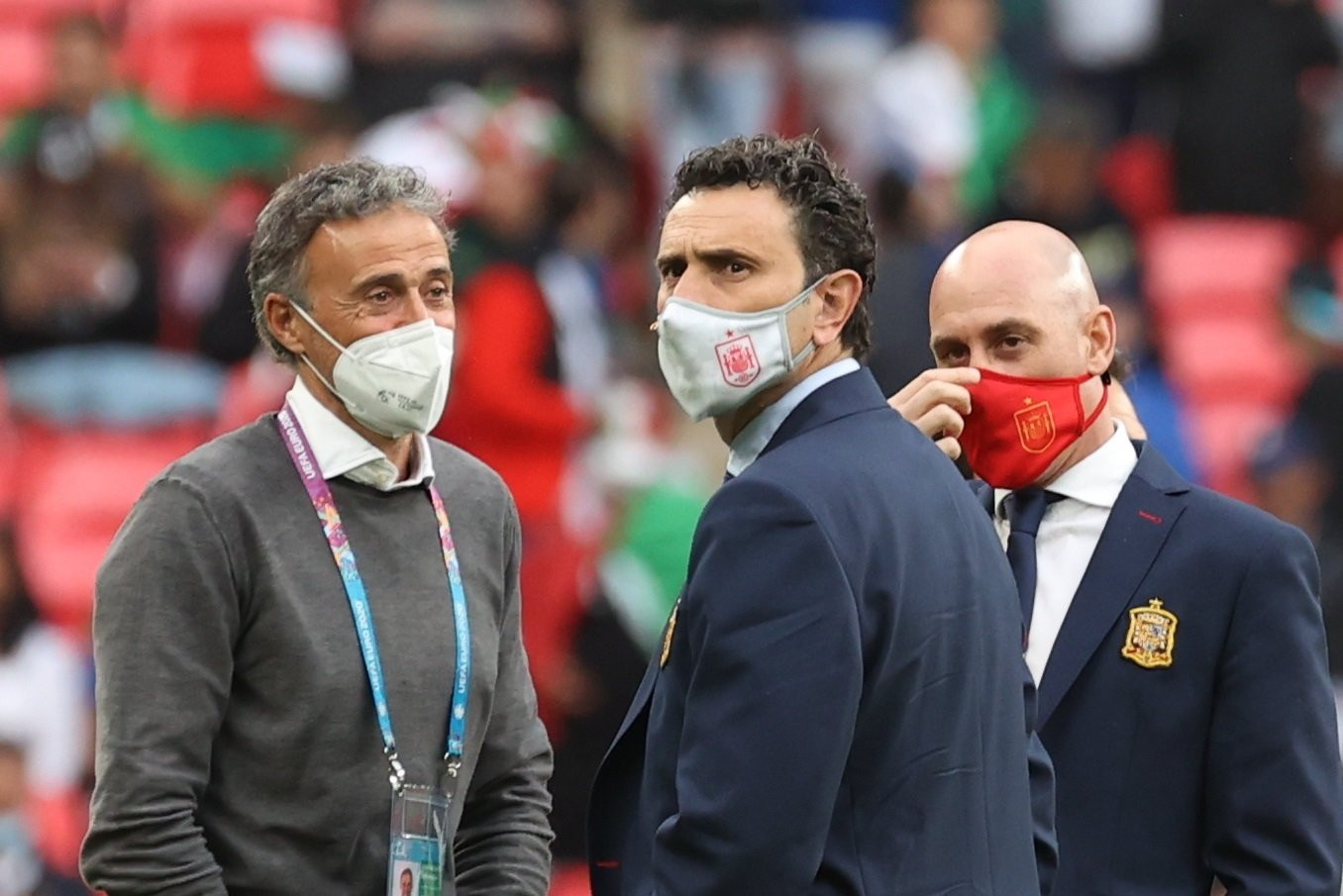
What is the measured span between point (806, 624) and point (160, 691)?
0.89m

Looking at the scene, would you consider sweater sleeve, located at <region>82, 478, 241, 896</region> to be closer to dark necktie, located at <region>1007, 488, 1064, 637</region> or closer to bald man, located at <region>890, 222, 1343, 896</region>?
bald man, located at <region>890, 222, 1343, 896</region>

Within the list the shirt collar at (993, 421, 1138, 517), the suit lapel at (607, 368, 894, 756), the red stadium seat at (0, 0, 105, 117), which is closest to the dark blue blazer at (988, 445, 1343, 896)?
the shirt collar at (993, 421, 1138, 517)

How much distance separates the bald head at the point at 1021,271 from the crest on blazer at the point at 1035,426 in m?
0.17

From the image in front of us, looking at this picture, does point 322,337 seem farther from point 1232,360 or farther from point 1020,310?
point 1232,360

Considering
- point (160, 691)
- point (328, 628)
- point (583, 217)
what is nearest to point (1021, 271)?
point (328, 628)

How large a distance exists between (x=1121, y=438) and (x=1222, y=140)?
5.28 metres

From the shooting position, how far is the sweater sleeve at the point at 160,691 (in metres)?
2.82

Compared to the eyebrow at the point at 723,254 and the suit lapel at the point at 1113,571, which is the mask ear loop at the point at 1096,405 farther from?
→ the eyebrow at the point at 723,254

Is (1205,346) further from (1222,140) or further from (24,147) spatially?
(24,147)

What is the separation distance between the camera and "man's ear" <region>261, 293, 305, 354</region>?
3.15 metres

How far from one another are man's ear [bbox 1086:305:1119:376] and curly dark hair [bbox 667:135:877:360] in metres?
0.63

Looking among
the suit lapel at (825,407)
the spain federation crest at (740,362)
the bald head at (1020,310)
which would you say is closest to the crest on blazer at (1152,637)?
the bald head at (1020,310)

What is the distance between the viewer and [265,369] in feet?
24.6

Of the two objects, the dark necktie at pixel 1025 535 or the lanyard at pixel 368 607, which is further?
the dark necktie at pixel 1025 535
